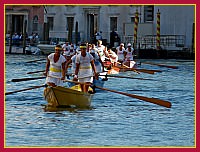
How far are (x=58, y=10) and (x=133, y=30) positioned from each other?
27.2ft

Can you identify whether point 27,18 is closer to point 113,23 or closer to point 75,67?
point 113,23

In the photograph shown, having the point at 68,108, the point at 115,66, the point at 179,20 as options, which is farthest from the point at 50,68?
the point at 179,20

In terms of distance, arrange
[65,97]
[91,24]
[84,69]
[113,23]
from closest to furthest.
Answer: [65,97] < [84,69] < [113,23] < [91,24]

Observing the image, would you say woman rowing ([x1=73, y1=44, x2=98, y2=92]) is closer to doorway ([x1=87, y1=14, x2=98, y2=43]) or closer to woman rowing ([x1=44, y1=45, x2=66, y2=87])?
woman rowing ([x1=44, y1=45, x2=66, y2=87])

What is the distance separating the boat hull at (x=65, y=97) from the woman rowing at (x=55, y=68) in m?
0.13

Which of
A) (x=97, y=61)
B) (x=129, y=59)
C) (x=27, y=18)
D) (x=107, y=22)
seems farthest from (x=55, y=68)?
(x=27, y=18)

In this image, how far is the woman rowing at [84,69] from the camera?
43.3ft

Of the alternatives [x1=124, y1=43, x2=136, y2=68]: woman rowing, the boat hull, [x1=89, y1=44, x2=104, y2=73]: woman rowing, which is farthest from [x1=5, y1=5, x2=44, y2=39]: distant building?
the boat hull

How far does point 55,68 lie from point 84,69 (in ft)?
2.45

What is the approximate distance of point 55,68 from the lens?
12.7 metres

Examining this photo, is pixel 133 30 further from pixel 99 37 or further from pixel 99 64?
pixel 99 64

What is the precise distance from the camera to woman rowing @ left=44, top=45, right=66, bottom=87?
12.7 metres

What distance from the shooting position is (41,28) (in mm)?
45031

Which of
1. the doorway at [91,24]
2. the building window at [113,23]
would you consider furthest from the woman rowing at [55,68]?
the building window at [113,23]
